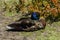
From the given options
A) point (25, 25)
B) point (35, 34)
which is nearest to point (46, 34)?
point (35, 34)

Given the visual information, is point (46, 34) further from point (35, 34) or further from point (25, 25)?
point (25, 25)

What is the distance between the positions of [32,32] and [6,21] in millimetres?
1456

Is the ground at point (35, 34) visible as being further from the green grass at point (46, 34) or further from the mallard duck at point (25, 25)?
the mallard duck at point (25, 25)

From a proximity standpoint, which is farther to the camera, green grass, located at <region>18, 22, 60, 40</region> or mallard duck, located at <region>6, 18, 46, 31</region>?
mallard duck, located at <region>6, 18, 46, 31</region>

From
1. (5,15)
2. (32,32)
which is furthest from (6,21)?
(32,32)

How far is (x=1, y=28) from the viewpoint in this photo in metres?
9.52

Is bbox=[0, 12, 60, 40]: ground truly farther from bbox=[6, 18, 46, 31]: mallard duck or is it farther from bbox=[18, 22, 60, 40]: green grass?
bbox=[6, 18, 46, 31]: mallard duck

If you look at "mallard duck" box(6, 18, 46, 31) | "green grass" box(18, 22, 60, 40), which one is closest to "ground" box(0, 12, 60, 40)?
"green grass" box(18, 22, 60, 40)

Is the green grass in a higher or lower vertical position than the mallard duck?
lower

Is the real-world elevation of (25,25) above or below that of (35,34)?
above

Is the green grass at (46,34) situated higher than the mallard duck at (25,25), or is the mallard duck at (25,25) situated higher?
the mallard duck at (25,25)

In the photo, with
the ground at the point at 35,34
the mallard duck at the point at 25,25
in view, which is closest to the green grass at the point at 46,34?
the ground at the point at 35,34

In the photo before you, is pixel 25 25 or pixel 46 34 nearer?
pixel 46 34

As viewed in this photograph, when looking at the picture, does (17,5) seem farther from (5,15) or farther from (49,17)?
(49,17)
